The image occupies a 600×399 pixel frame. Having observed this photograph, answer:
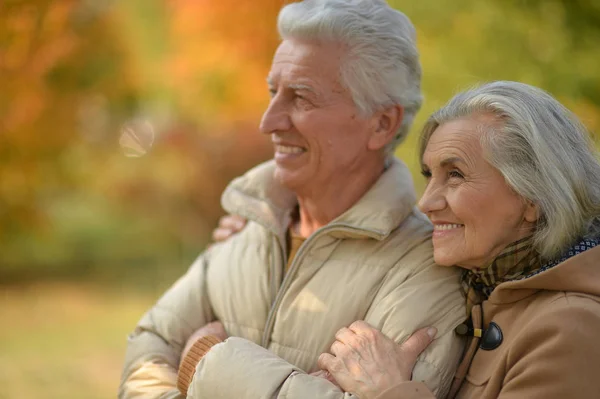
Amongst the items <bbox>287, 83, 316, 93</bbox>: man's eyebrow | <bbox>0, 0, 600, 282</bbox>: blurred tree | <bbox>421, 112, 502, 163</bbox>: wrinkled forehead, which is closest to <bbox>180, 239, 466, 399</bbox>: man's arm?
<bbox>421, 112, 502, 163</bbox>: wrinkled forehead

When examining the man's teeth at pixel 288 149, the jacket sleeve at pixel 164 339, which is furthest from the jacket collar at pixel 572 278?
the jacket sleeve at pixel 164 339

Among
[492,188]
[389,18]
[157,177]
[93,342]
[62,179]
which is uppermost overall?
[389,18]

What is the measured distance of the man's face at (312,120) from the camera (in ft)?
7.76

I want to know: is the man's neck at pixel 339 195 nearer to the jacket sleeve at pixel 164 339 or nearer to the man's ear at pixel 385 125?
the man's ear at pixel 385 125

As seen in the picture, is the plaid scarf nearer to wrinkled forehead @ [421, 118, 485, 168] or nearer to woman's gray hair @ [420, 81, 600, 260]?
woman's gray hair @ [420, 81, 600, 260]

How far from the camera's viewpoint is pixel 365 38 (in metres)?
2.35

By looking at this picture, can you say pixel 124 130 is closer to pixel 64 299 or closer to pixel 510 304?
pixel 64 299

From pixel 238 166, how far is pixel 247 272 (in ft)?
21.8

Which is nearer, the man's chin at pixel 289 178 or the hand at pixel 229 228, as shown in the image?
the man's chin at pixel 289 178

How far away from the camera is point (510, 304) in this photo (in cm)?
203

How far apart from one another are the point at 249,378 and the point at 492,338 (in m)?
0.64

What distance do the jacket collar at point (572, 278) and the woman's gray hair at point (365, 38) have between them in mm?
764

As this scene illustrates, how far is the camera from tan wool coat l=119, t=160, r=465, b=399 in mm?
2074

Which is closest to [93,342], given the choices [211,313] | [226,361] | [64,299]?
[64,299]
